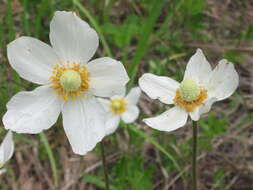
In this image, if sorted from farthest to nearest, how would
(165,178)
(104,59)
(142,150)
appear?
(142,150) → (165,178) → (104,59)

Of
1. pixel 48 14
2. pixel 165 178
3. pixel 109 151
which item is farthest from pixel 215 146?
pixel 48 14

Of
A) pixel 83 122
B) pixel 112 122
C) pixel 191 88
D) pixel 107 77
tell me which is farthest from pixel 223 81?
pixel 112 122

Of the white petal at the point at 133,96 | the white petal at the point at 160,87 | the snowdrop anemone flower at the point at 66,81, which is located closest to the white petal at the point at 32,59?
the snowdrop anemone flower at the point at 66,81

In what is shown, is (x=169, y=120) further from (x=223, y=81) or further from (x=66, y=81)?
(x=66, y=81)

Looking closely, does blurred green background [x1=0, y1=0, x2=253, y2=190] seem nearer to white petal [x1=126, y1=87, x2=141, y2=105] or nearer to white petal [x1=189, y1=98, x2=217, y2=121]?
white petal [x1=126, y1=87, x2=141, y2=105]

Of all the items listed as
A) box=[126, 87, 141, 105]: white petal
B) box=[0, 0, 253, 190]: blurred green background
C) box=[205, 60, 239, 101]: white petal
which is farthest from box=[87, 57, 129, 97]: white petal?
box=[126, 87, 141, 105]: white petal

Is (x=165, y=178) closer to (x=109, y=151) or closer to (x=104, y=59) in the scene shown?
(x=109, y=151)

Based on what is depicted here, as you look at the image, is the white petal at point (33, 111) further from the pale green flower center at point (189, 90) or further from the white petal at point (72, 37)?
the pale green flower center at point (189, 90)
